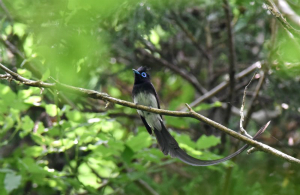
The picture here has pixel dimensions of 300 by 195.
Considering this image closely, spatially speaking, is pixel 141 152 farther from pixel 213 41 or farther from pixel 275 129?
pixel 213 41

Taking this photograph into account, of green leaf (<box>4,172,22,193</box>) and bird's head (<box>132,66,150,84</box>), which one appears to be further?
bird's head (<box>132,66,150,84</box>)

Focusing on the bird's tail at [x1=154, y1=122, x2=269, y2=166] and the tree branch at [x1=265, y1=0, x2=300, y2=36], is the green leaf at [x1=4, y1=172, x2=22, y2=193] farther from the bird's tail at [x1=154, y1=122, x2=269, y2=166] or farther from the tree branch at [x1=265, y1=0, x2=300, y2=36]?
the tree branch at [x1=265, y1=0, x2=300, y2=36]

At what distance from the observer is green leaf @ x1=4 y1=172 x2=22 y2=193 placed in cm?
300

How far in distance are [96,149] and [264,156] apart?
2.88 m

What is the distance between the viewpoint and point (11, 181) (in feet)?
10.1

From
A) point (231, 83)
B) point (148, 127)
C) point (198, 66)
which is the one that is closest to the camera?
point (148, 127)

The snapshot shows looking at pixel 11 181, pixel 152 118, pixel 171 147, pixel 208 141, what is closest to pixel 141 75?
pixel 152 118

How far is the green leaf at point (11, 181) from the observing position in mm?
3002

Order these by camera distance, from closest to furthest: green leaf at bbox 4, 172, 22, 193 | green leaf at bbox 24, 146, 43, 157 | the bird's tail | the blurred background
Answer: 1. the blurred background
2. the bird's tail
3. green leaf at bbox 4, 172, 22, 193
4. green leaf at bbox 24, 146, 43, 157

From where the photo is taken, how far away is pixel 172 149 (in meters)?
3.10

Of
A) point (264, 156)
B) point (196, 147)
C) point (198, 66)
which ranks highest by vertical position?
point (196, 147)

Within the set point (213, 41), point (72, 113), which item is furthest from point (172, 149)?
point (213, 41)

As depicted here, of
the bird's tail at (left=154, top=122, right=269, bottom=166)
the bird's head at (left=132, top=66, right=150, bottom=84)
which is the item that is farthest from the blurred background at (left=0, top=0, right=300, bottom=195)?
the bird's head at (left=132, top=66, right=150, bottom=84)

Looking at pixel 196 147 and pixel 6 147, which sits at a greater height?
pixel 196 147
